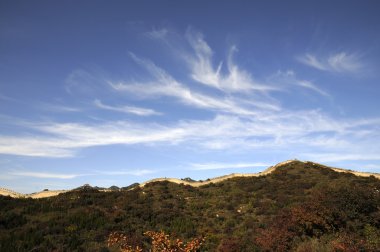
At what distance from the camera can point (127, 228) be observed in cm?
2981

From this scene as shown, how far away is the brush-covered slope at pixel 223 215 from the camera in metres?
22.4

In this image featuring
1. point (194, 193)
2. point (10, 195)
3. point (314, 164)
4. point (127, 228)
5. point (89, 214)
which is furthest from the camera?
point (314, 164)

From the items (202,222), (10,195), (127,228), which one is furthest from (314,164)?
(10,195)

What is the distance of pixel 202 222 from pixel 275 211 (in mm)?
7229

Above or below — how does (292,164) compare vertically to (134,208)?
above

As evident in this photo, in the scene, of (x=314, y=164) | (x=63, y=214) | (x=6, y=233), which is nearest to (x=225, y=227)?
(x=63, y=214)

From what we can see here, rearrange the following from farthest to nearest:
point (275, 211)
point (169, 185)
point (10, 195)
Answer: point (169, 185)
point (10, 195)
point (275, 211)

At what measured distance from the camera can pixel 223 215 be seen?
35.0 m

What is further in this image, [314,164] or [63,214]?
[314,164]

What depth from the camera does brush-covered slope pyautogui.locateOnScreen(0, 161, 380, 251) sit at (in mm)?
22375

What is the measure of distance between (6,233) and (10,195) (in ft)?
48.4

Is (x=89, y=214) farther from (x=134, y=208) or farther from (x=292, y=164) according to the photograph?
(x=292, y=164)

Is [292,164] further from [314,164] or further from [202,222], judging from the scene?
[202,222]

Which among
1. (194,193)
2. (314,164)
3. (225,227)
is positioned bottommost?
(225,227)
